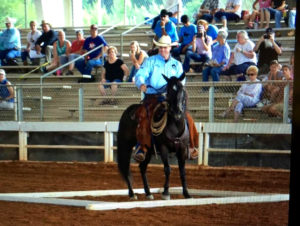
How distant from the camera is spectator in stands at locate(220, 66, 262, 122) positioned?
2.25m

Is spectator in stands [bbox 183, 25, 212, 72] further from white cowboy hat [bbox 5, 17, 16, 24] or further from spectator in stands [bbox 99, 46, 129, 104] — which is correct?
white cowboy hat [bbox 5, 17, 16, 24]

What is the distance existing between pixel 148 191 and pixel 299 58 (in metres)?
3.08

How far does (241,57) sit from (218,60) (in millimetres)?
623

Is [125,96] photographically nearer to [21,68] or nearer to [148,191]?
[148,191]

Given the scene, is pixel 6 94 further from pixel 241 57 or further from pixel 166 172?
pixel 241 57

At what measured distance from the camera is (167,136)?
3682 millimetres

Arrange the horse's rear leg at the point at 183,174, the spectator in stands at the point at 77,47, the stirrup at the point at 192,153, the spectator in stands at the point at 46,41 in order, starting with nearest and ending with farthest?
the horse's rear leg at the point at 183,174 < the stirrup at the point at 192,153 < the spectator in stands at the point at 77,47 < the spectator in stands at the point at 46,41

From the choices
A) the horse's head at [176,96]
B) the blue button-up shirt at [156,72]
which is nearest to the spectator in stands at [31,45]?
the blue button-up shirt at [156,72]

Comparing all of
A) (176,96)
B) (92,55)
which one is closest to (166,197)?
(176,96)

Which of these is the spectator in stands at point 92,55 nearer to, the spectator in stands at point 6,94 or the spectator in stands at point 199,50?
the spectator in stands at point 199,50

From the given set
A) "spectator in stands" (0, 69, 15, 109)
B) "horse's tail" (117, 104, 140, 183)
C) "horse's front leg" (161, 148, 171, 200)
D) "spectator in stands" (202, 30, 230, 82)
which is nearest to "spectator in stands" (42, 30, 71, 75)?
"spectator in stands" (0, 69, 15, 109)

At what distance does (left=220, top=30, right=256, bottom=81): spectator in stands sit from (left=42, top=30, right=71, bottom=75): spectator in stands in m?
2.89

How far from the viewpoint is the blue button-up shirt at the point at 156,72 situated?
11.8 ft

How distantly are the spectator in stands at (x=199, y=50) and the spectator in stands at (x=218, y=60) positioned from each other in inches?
10.6
